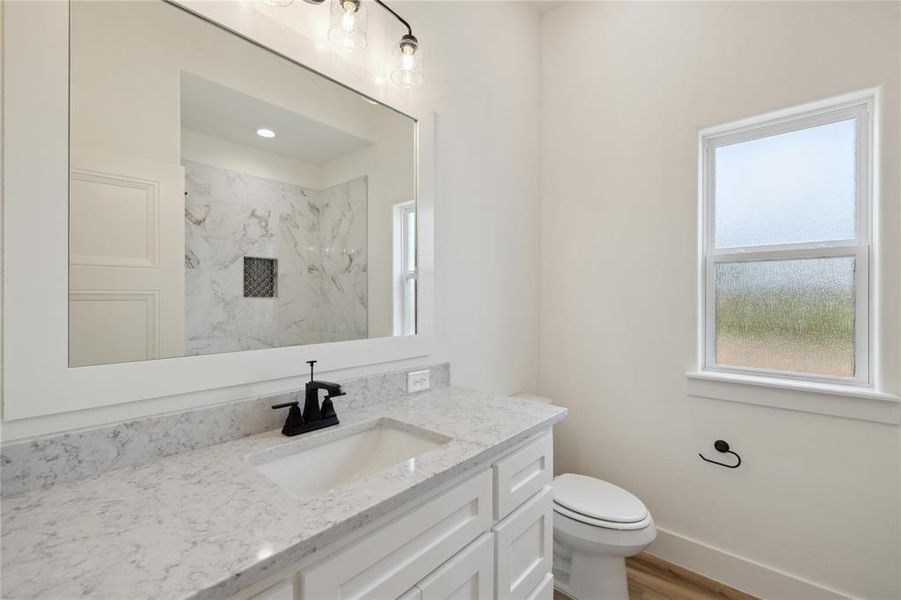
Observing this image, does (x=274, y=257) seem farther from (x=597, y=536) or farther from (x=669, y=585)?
(x=669, y=585)

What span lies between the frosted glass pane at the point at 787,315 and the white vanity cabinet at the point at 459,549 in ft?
3.81

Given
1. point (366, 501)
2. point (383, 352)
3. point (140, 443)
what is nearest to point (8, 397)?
point (140, 443)

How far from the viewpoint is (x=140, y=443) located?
0.87 meters

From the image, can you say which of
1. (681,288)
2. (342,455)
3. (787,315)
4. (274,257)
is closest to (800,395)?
(787,315)

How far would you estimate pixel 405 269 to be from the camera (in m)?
1.53

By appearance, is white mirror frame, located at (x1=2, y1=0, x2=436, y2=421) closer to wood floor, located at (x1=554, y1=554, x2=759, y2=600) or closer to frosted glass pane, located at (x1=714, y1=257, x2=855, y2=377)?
wood floor, located at (x1=554, y1=554, x2=759, y2=600)

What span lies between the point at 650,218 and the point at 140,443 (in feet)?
6.96

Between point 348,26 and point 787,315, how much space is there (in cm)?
207

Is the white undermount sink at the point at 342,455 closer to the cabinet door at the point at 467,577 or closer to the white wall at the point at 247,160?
the cabinet door at the point at 467,577

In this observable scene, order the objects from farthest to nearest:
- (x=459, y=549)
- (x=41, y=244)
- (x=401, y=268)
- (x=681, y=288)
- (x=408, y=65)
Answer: (x=681, y=288) < (x=401, y=268) < (x=408, y=65) < (x=459, y=549) < (x=41, y=244)

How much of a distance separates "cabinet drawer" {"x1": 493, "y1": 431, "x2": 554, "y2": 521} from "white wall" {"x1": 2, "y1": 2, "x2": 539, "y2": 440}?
1.86ft

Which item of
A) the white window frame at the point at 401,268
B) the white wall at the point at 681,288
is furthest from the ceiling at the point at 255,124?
the white wall at the point at 681,288

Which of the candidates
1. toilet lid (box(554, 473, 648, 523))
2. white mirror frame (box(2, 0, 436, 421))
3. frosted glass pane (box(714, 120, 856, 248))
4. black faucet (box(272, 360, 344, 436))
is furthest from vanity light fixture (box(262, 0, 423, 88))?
toilet lid (box(554, 473, 648, 523))

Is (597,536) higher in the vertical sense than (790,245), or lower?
lower
